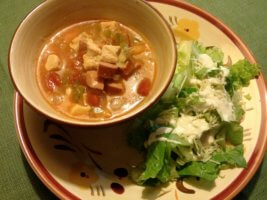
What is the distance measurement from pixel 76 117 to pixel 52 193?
0.34 m

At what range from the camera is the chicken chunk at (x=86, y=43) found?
187 centimetres

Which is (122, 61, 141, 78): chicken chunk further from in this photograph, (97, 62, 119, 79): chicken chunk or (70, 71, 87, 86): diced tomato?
(70, 71, 87, 86): diced tomato

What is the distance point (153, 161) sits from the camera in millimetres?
1716

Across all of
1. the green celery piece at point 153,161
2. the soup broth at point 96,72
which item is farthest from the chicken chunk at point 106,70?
the green celery piece at point 153,161

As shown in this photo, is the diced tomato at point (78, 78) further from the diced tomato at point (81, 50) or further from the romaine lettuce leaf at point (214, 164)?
the romaine lettuce leaf at point (214, 164)

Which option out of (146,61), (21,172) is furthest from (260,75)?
(21,172)

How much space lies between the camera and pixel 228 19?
243cm

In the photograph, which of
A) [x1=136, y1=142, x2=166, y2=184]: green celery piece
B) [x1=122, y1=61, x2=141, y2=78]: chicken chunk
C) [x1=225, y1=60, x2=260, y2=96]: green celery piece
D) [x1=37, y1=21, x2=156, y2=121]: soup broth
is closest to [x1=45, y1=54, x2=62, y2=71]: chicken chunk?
[x1=37, y1=21, x2=156, y2=121]: soup broth

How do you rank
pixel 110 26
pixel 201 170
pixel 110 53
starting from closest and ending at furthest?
1. pixel 201 170
2. pixel 110 53
3. pixel 110 26

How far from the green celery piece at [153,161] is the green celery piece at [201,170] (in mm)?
111

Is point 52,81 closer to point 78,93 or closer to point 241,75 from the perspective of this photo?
point 78,93

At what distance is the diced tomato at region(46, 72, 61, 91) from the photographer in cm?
185

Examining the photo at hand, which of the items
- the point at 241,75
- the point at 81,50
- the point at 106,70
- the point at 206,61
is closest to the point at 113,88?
the point at 106,70

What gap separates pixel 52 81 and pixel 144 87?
0.43 meters
